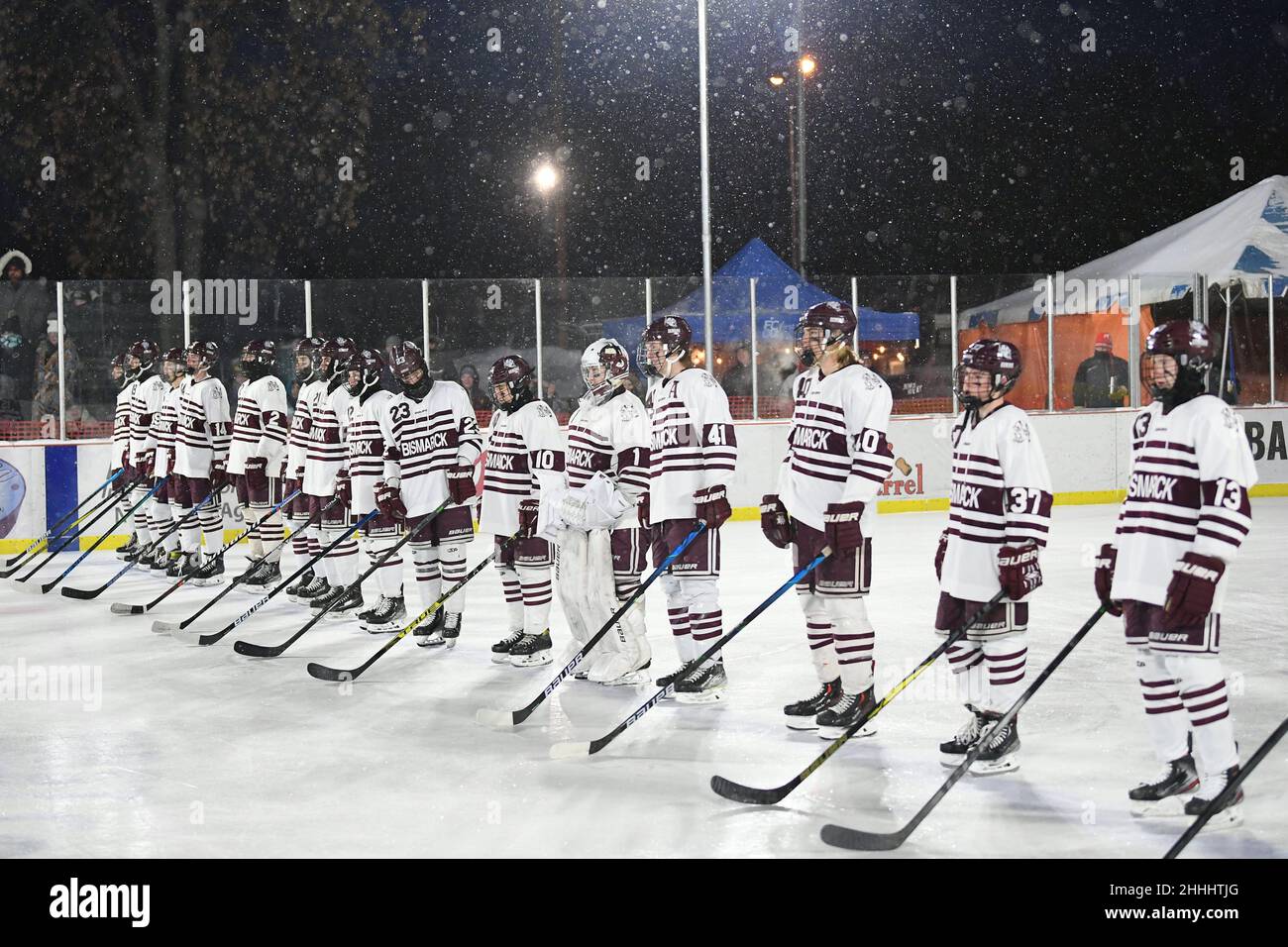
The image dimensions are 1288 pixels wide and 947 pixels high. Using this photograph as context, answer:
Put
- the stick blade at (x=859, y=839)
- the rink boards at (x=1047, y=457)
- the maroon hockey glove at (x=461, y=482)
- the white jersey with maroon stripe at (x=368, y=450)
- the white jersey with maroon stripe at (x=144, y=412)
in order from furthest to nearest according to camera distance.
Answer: the rink boards at (x=1047, y=457)
the white jersey with maroon stripe at (x=144, y=412)
the white jersey with maroon stripe at (x=368, y=450)
the maroon hockey glove at (x=461, y=482)
the stick blade at (x=859, y=839)

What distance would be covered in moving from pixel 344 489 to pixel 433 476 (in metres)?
1.07

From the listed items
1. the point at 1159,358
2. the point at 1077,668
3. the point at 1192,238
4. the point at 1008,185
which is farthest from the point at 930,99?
the point at 1159,358

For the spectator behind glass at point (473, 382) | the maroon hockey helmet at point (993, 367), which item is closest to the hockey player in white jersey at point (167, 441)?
the spectator behind glass at point (473, 382)

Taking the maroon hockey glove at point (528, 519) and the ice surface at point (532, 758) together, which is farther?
the maroon hockey glove at point (528, 519)

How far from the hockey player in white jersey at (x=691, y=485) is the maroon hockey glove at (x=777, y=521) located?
34cm

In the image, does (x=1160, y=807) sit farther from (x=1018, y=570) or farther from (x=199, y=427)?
(x=199, y=427)

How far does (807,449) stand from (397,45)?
46.6 ft

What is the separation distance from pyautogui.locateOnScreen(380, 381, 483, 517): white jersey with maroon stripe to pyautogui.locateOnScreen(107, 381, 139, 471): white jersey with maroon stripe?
4.45 m

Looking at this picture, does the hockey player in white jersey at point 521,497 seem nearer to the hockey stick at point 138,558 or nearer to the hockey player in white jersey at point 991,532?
the hockey player in white jersey at point 991,532

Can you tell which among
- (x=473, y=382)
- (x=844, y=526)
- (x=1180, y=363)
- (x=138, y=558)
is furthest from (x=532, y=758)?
(x=473, y=382)

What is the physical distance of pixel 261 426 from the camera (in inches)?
380

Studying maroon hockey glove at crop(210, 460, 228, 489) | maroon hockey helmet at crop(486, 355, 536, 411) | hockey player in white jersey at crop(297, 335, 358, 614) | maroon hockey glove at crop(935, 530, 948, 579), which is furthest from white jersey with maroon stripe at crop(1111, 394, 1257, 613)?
maroon hockey glove at crop(210, 460, 228, 489)

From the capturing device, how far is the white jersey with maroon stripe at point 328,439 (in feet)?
28.1

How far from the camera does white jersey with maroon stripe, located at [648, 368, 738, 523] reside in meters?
5.78
